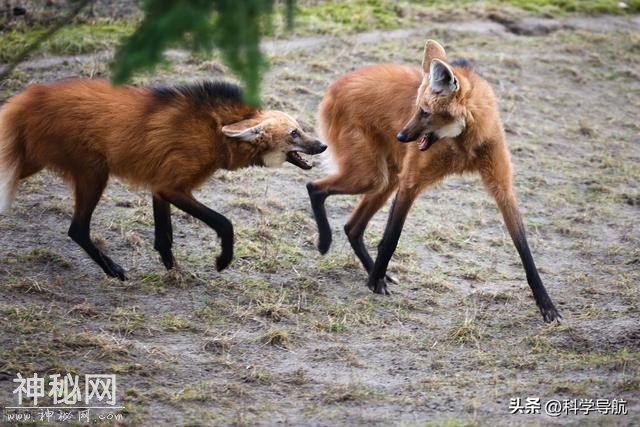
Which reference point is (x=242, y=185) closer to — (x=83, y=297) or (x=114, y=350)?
(x=83, y=297)

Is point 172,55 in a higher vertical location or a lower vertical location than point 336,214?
higher

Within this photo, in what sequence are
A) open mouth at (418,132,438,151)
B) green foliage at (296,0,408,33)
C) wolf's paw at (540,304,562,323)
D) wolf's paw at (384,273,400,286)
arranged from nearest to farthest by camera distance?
wolf's paw at (540,304,562,323) → open mouth at (418,132,438,151) → wolf's paw at (384,273,400,286) → green foliage at (296,0,408,33)

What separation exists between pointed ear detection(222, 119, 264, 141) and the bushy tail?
1181 mm

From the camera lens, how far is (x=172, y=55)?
7922 millimetres

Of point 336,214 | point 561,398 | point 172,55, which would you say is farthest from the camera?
point 172,55

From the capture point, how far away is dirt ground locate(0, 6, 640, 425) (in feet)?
12.2

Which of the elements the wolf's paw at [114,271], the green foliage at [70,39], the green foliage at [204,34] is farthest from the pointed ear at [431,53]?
the green foliage at [70,39]

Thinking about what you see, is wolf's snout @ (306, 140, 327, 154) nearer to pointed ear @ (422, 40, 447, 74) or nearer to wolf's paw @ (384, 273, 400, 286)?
pointed ear @ (422, 40, 447, 74)

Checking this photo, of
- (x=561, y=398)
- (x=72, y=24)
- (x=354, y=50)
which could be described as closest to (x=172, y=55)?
(x=72, y=24)

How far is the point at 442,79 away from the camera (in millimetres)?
4758

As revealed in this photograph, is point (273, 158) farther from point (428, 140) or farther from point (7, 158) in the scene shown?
point (7, 158)

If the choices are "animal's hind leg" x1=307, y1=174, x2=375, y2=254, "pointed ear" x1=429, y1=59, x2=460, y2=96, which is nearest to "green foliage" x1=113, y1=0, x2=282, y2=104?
"pointed ear" x1=429, y1=59, x2=460, y2=96

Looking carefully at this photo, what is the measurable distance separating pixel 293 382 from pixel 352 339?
0.65 metres

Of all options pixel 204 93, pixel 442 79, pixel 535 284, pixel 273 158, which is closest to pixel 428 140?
pixel 442 79
